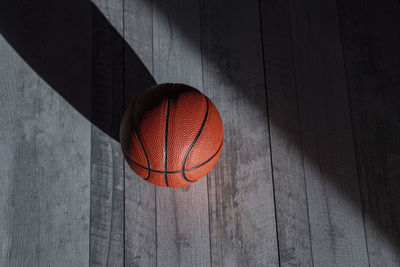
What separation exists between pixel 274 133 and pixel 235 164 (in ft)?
0.78

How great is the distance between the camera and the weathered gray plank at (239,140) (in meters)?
1.45

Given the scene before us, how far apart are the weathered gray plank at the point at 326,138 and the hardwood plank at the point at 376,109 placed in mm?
46

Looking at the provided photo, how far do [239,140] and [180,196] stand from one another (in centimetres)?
37

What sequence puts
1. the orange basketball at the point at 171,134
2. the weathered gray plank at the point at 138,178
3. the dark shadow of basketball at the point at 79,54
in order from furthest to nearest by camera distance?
1. the dark shadow of basketball at the point at 79,54
2. the weathered gray plank at the point at 138,178
3. the orange basketball at the point at 171,134

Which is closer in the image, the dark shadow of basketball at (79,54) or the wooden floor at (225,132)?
the wooden floor at (225,132)

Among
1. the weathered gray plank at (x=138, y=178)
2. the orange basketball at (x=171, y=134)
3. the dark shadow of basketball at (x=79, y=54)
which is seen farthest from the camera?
the dark shadow of basketball at (x=79, y=54)

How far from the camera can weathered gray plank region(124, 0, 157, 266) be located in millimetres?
1425

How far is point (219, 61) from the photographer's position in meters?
1.63

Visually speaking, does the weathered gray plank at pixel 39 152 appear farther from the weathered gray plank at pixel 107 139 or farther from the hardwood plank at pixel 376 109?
the hardwood plank at pixel 376 109

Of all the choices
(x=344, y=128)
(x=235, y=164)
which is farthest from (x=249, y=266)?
(x=344, y=128)

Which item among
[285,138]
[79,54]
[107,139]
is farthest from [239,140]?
[79,54]

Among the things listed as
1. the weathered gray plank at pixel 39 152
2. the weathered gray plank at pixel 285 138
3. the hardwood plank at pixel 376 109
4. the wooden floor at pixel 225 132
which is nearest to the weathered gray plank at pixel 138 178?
the wooden floor at pixel 225 132

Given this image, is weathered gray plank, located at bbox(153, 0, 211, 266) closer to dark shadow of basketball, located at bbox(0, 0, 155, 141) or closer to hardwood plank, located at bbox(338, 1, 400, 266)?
dark shadow of basketball, located at bbox(0, 0, 155, 141)

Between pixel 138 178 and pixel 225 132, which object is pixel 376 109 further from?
pixel 138 178
